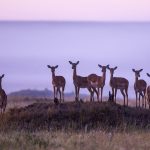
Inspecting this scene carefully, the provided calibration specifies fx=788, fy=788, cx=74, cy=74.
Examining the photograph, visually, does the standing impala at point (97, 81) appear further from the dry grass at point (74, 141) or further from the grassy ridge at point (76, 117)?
the dry grass at point (74, 141)

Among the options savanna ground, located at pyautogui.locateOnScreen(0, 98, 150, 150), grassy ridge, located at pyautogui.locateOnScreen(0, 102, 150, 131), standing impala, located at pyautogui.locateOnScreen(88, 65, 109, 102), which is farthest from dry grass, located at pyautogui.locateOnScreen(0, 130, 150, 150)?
standing impala, located at pyautogui.locateOnScreen(88, 65, 109, 102)

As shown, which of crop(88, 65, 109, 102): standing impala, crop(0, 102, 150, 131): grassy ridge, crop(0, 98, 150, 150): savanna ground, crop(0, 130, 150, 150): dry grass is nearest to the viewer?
crop(0, 130, 150, 150): dry grass

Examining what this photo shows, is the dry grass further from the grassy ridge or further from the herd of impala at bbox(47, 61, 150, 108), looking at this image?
the herd of impala at bbox(47, 61, 150, 108)

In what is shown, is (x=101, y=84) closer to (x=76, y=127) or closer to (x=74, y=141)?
(x=76, y=127)

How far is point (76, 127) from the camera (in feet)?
69.9

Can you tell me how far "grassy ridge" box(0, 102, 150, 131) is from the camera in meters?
21.6

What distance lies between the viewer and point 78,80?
27.5m

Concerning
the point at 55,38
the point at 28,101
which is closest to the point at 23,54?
the point at 55,38

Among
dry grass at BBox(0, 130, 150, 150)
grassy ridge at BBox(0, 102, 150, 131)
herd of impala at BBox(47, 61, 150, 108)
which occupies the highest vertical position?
herd of impala at BBox(47, 61, 150, 108)

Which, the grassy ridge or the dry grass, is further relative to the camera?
the grassy ridge

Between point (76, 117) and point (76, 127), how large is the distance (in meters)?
1.19

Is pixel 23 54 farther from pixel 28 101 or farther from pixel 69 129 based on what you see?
pixel 69 129

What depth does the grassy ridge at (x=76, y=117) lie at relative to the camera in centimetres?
2161

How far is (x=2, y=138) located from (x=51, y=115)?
5.59m
